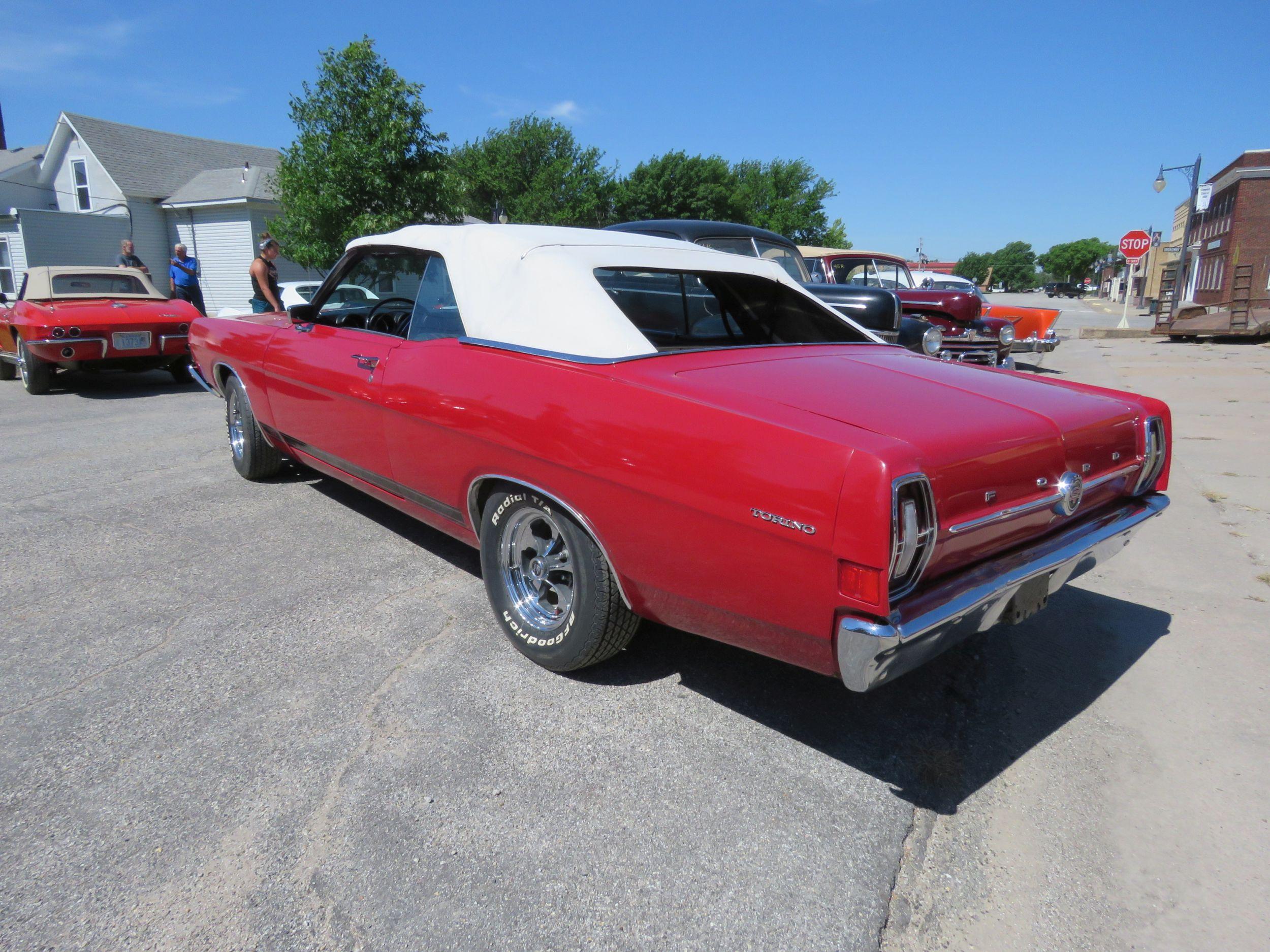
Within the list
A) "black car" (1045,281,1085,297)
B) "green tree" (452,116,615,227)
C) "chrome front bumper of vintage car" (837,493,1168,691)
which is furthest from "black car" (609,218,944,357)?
"black car" (1045,281,1085,297)

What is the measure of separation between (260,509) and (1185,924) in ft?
14.5

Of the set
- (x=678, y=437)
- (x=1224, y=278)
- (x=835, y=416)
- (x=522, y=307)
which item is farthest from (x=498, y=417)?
(x=1224, y=278)

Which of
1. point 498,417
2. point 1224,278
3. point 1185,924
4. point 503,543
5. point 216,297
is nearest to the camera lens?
point 1185,924

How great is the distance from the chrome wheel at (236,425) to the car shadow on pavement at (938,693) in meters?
3.05

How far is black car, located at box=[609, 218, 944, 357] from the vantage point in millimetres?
6895

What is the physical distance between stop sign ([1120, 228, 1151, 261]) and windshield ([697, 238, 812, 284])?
1418 cm

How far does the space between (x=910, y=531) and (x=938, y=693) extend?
1184 mm

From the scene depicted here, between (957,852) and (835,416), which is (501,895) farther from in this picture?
(835,416)

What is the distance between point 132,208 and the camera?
80.1ft

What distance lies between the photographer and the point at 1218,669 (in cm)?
298

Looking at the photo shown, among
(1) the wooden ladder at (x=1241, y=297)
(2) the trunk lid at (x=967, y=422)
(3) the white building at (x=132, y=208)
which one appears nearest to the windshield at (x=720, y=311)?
(2) the trunk lid at (x=967, y=422)

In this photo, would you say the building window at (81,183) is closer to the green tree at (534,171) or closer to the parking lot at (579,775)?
the green tree at (534,171)

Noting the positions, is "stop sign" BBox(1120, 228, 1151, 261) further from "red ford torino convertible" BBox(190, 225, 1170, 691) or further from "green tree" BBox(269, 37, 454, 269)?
"red ford torino convertible" BBox(190, 225, 1170, 691)

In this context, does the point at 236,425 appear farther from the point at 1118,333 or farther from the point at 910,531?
the point at 1118,333
